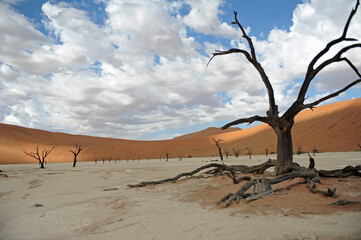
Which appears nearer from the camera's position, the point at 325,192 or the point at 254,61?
the point at 325,192

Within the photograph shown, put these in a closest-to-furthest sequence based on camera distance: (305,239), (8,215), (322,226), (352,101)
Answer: (305,239) → (322,226) → (8,215) → (352,101)

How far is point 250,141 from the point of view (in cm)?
4925

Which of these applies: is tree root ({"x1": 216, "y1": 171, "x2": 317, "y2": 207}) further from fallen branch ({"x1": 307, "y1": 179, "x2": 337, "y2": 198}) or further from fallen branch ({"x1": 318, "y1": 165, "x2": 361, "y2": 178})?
fallen branch ({"x1": 318, "y1": 165, "x2": 361, "y2": 178})

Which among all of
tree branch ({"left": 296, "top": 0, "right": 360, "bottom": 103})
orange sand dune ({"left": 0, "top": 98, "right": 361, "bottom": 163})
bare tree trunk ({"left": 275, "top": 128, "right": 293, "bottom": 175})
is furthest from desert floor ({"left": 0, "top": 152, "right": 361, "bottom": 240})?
orange sand dune ({"left": 0, "top": 98, "right": 361, "bottom": 163})

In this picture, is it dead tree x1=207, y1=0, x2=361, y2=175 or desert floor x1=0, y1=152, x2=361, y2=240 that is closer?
desert floor x1=0, y1=152, x2=361, y2=240

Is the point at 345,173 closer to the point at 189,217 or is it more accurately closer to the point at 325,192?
the point at 325,192

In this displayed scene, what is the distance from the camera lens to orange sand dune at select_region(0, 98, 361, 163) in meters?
34.8

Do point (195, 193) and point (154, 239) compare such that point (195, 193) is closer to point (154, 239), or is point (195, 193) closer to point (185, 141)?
point (154, 239)

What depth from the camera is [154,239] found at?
3115 millimetres

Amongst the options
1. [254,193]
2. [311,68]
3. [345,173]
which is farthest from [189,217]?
[311,68]

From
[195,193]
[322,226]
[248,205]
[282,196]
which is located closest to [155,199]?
[195,193]

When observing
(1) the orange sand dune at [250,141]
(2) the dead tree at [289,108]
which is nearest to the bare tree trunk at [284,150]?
(2) the dead tree at [289,108]

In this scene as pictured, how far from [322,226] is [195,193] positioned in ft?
12.2

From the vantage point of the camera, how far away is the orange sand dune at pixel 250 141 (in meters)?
34.8
